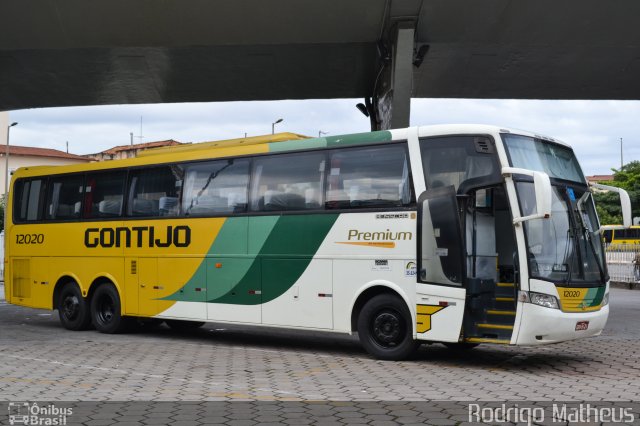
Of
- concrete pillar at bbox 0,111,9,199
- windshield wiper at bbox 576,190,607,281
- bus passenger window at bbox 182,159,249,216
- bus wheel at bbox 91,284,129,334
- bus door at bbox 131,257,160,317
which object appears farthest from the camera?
concrete pillar at bbox 0,111,9,199

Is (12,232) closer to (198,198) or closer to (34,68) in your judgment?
(34,68)

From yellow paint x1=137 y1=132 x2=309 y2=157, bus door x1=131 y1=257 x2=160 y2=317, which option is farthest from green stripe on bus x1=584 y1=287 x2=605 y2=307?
bus door x1=131 y1=257 x2=160 y2=317

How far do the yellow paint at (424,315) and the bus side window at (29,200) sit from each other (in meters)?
10.0

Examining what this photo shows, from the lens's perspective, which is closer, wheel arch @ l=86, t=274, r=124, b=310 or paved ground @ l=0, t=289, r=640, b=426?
paved ground @ l=0, t=289, r=640, b=426

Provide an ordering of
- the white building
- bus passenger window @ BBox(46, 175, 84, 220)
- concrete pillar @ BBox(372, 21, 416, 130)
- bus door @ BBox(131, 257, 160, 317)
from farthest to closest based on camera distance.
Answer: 1. the white building
2. bus passenger window @ BBox(46, 175, 84, 220)
3. concrete pillar @ BBox(372, 21, 416, 130)
4. bus door @ BBox(131, 257, 160, 317)

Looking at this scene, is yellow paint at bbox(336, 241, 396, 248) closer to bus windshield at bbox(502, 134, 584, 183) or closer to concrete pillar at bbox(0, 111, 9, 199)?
bus windshield at bbox(502, 134, 584, 183)

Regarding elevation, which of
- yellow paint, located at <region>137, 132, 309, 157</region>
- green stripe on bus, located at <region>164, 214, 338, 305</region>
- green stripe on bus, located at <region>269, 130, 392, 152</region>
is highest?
yellow paint, located at <region>137, 132, 309, 157</region>

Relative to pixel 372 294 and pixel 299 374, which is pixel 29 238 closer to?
pixel 372 294

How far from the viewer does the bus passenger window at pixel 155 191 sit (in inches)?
579

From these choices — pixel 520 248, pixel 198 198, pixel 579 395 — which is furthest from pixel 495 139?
pixel 198 198

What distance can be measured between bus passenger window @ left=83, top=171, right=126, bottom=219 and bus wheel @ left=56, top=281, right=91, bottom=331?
168 centimetres

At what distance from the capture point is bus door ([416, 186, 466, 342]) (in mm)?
10750

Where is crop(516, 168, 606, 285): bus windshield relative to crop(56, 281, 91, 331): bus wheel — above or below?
above

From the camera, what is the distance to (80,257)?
16422 millimetres
